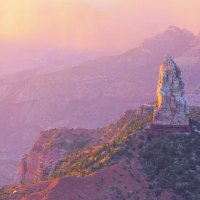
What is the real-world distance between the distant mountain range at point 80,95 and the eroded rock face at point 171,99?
11722cm

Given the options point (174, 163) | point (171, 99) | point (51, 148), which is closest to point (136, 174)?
point (174, 163)

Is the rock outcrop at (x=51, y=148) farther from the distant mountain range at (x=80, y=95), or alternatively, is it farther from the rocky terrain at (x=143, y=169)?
the distant mountain range at (x=80, y=95)

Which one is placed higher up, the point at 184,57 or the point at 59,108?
the point at 184,57

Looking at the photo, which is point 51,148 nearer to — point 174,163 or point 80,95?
point 174,163

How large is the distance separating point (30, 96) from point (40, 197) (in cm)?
14759

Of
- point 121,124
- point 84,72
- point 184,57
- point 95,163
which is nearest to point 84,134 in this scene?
point 121,124

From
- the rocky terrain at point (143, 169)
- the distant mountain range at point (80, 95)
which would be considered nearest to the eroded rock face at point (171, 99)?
the rocky terrain at point (143, 169)

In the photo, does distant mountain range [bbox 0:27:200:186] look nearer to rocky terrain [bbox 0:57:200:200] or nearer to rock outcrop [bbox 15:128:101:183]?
rock outcrop [bbox 15:128:101:183]

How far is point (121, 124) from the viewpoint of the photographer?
85.4 metres

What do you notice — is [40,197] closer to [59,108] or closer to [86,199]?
[86,199]

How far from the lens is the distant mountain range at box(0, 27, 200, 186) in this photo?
591 feet

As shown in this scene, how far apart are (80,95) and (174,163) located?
14107 centimetres

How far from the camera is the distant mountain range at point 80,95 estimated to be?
180m

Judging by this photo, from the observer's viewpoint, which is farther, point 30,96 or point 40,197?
point 30,96
